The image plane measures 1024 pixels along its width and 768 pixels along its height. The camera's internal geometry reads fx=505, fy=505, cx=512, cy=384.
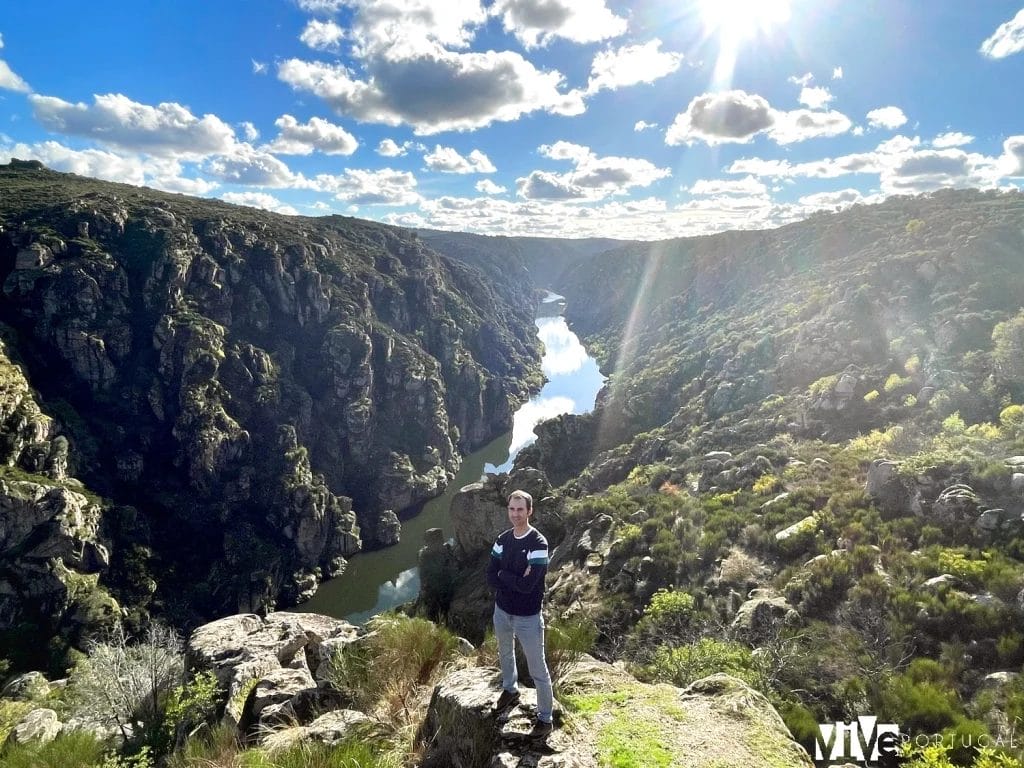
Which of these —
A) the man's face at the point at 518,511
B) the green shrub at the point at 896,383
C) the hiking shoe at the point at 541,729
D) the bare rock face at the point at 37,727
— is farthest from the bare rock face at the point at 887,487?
the bare rock face at the point at 37,727

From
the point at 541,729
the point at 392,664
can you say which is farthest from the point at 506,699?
the point at 392,664

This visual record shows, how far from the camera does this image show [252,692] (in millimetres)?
8773

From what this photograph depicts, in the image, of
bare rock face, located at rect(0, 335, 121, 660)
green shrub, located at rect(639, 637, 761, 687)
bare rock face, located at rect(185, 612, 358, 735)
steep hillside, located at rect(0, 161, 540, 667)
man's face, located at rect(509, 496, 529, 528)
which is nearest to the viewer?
man's face, located at rect(509, 496, 529, 528)

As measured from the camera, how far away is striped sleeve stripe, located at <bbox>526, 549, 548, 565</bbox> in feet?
20.2

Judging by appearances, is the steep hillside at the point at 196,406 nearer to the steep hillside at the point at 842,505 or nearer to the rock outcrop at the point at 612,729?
the steep hillside at the point at 842,505

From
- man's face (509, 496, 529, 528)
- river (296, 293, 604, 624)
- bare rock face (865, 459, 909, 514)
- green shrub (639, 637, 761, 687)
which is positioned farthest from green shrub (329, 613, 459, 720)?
river (296, 293, 604, 624)

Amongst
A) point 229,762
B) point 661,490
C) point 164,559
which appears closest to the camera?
point 229,762

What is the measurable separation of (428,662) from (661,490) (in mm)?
24639

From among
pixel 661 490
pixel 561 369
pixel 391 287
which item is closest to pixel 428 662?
pixel 661 490

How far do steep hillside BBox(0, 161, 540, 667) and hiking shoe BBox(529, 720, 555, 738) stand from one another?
223ft

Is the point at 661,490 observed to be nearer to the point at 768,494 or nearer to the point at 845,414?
the point at 768,494

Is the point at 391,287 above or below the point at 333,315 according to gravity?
above

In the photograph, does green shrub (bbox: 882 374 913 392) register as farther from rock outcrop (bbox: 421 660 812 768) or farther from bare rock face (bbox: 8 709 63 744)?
bare rock face (bbox: 8 709 63 744)

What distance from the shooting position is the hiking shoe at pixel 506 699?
6.33 m
